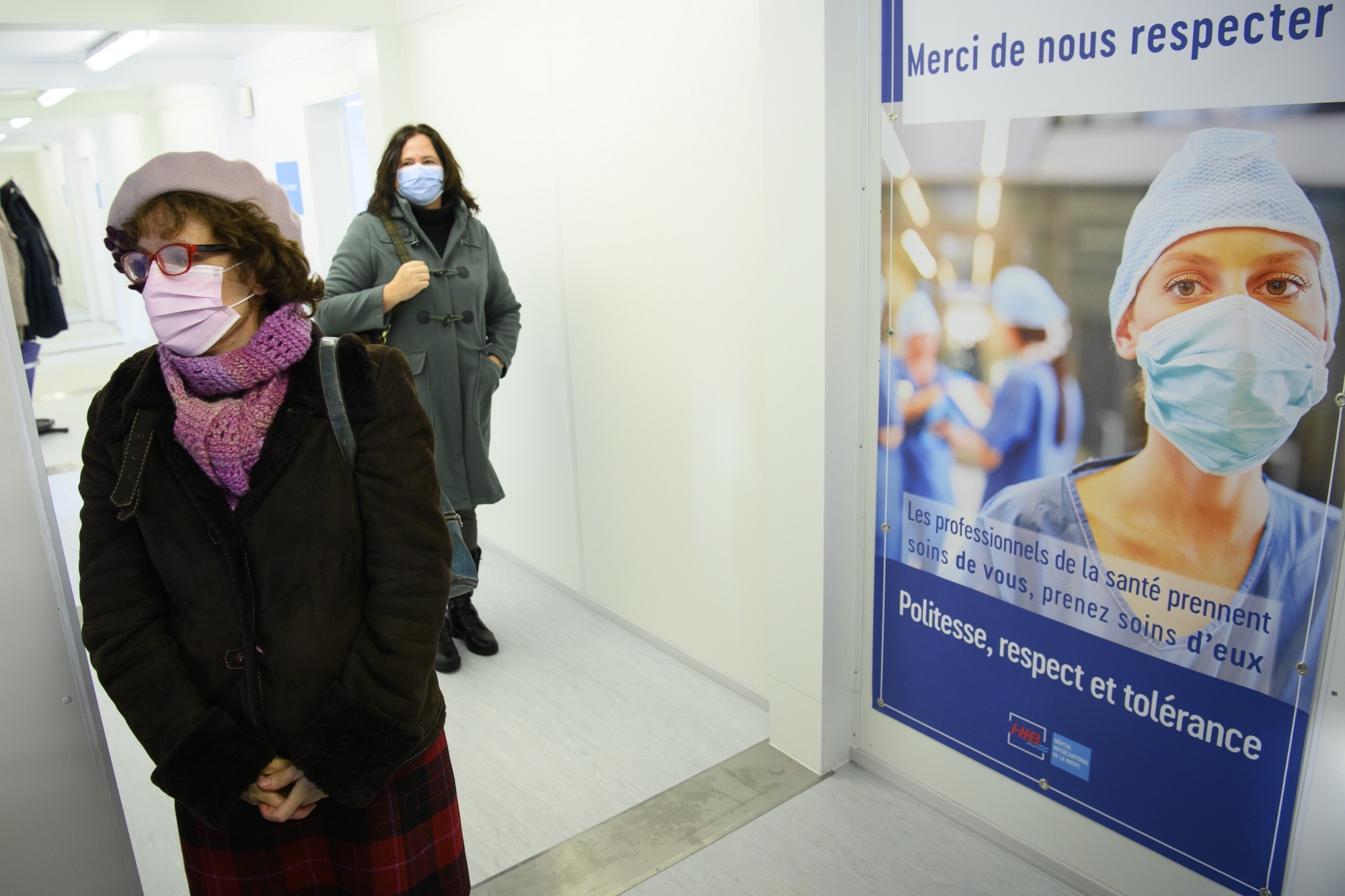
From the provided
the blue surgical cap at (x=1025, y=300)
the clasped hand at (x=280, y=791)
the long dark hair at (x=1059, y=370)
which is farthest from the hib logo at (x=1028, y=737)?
the clasped hand at (x=280, y=791)

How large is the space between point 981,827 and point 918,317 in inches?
46.4

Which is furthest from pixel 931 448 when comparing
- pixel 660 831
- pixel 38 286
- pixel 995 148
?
pixel 38 286

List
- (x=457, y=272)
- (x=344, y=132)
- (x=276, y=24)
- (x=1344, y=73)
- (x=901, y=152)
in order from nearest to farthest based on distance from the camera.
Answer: (x=1344, y=73)
(x=901, y=152)
(x=457, y=272)
(x=276, y=24)
(x=344, y=132)

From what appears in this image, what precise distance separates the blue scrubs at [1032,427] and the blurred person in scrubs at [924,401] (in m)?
0.10

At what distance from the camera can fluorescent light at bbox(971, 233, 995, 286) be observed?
6.21 feet

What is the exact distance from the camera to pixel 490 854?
222 centimetres

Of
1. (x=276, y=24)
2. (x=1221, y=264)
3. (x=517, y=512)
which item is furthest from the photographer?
(x=517, y=512)

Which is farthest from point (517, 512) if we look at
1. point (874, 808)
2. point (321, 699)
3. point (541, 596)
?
point (321, 699)

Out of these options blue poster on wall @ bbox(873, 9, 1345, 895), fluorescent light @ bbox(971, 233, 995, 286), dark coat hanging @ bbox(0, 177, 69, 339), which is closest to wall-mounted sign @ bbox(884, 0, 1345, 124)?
blue poster on wall @ bbox(873, 9, 1345, 895)

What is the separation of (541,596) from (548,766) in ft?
3.74

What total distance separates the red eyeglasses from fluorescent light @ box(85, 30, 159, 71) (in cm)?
473

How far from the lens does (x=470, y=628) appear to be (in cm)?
322

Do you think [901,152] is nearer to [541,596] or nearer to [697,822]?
[697,822]

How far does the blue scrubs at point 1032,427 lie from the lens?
1.82 meters
